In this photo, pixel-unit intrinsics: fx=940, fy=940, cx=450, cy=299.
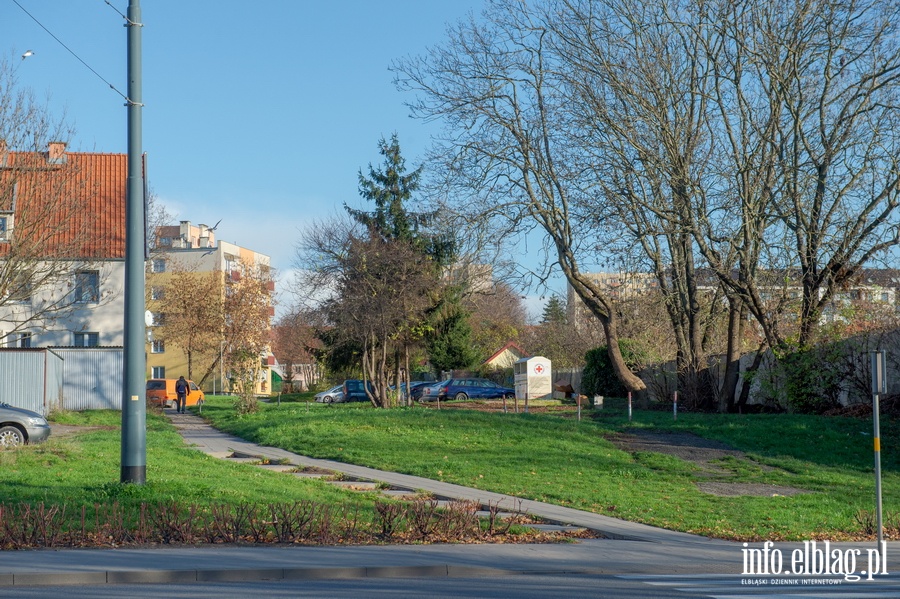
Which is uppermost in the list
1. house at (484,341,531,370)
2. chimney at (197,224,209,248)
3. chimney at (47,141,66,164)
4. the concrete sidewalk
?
chimney at (197,224,209,248)

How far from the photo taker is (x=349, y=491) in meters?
15.7

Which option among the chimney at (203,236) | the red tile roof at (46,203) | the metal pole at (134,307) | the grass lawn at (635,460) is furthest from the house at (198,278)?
the metal pole at (134,307)

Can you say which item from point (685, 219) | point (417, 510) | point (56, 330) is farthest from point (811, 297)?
point (56, 330)

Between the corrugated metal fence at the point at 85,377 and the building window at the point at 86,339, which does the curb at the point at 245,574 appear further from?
the building window at the point at 86,339

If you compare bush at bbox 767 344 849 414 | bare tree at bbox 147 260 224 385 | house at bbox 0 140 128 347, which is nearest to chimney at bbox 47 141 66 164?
house at bbox 0 140 128 347

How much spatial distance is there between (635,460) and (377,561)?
38.1 feet

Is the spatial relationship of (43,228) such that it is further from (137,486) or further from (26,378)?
(137,486)

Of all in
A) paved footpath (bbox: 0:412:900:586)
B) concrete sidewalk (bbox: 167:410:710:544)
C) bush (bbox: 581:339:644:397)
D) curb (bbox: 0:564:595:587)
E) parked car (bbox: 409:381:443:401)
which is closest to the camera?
curb (bbox: 0:564:595:587)

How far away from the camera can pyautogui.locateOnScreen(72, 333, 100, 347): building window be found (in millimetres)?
41688

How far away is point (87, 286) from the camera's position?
3881cm

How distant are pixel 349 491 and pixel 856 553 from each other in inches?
306

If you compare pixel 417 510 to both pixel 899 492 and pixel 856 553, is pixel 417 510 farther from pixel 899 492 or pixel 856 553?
pixel 899 492

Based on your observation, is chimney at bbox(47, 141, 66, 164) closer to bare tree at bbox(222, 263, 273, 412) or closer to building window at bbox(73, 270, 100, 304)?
building window at bbox(73, 270, 100, 304)

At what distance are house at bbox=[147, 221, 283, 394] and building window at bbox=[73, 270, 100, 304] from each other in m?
7.10
